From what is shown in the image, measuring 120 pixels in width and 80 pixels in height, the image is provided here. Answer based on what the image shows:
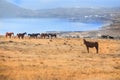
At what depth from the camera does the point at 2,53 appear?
3253 centimetres

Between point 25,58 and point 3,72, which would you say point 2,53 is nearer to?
point 25,58

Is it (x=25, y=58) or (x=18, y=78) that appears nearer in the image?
(x=18, y=78)

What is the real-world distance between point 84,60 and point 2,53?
22.2 feet

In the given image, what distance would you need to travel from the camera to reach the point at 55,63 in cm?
2870

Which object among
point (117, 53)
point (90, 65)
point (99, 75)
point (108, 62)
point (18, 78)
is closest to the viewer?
point (18, 78)

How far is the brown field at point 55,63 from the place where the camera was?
24.0 meters

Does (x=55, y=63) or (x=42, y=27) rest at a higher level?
(x=55, y=63)

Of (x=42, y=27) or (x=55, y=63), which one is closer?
(x=55, y=63)

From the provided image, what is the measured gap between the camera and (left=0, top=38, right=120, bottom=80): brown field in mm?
23984

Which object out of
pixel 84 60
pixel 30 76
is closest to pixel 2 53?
pixel 84 60

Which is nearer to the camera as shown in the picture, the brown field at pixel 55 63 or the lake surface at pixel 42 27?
the brown field at pixel 55 63

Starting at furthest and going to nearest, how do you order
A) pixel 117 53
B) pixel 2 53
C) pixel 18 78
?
1. pixel 117 53
2. pixel 2 53
3. pixel 18 78

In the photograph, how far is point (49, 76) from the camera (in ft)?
77.7

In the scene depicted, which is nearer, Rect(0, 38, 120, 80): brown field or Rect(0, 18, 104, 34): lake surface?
Rect(0, 38, 120, 80): brown field
